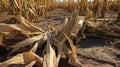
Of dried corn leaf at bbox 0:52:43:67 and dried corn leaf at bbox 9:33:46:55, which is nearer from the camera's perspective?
dried corn leaf at bbox 0:52:43:67

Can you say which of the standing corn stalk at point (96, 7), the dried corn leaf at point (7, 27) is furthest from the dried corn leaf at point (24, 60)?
the standing corn stalk at point (96, 7)

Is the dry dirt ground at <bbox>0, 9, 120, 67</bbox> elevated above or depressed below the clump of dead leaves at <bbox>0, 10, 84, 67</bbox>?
below

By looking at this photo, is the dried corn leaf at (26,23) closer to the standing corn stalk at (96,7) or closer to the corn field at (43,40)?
the corn field at (43,40)

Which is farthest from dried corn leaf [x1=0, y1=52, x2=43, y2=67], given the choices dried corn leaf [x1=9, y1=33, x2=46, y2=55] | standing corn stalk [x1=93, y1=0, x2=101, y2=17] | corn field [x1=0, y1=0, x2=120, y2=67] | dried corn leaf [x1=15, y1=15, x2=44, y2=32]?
standing corn stalk [x1=93, y1=0, x2=101, y2=17]

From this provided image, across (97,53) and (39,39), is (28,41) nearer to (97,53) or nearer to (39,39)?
(39,39)

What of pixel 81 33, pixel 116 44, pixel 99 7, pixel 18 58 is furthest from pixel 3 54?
pixel 99 7

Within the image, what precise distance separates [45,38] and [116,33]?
Result: 648 mm

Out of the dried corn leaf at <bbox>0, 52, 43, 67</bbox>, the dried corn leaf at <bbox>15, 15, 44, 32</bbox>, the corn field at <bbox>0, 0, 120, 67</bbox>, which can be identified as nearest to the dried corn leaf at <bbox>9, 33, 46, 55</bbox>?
the corn field at <bbox>0, 0, 120, 67</bbox>

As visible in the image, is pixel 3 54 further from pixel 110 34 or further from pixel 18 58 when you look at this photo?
pixel 110 34

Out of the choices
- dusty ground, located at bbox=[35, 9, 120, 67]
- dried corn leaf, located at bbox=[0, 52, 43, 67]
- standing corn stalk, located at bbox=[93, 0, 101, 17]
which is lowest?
dusty ground, located at bbox=[35, 9, 120, 67]

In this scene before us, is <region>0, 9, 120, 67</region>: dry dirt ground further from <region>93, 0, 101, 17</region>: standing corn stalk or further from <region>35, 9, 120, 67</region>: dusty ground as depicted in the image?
<region>93, 0, 101, 17</region>: standing corn stalk

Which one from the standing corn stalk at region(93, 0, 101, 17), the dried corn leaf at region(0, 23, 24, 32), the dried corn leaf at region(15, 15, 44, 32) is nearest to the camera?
the dried corn leaf at region(0, 23, 24, 32)

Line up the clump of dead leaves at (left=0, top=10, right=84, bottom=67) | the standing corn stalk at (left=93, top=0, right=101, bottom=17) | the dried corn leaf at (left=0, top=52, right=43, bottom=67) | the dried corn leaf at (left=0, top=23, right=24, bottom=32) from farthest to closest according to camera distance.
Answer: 1. the standing corn stalk at (left=93, top=0, right=101, bottom=17)
2. the dried corn leaf at (left=0, top=23, right=24, bottom=32)
3. the clump of dead leaves at (left=0, top=10, right=84, bottom=67)
4. the dried corn leaf at (left=0, top=52, right=43, bottom=67)

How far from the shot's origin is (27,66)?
118 cm
